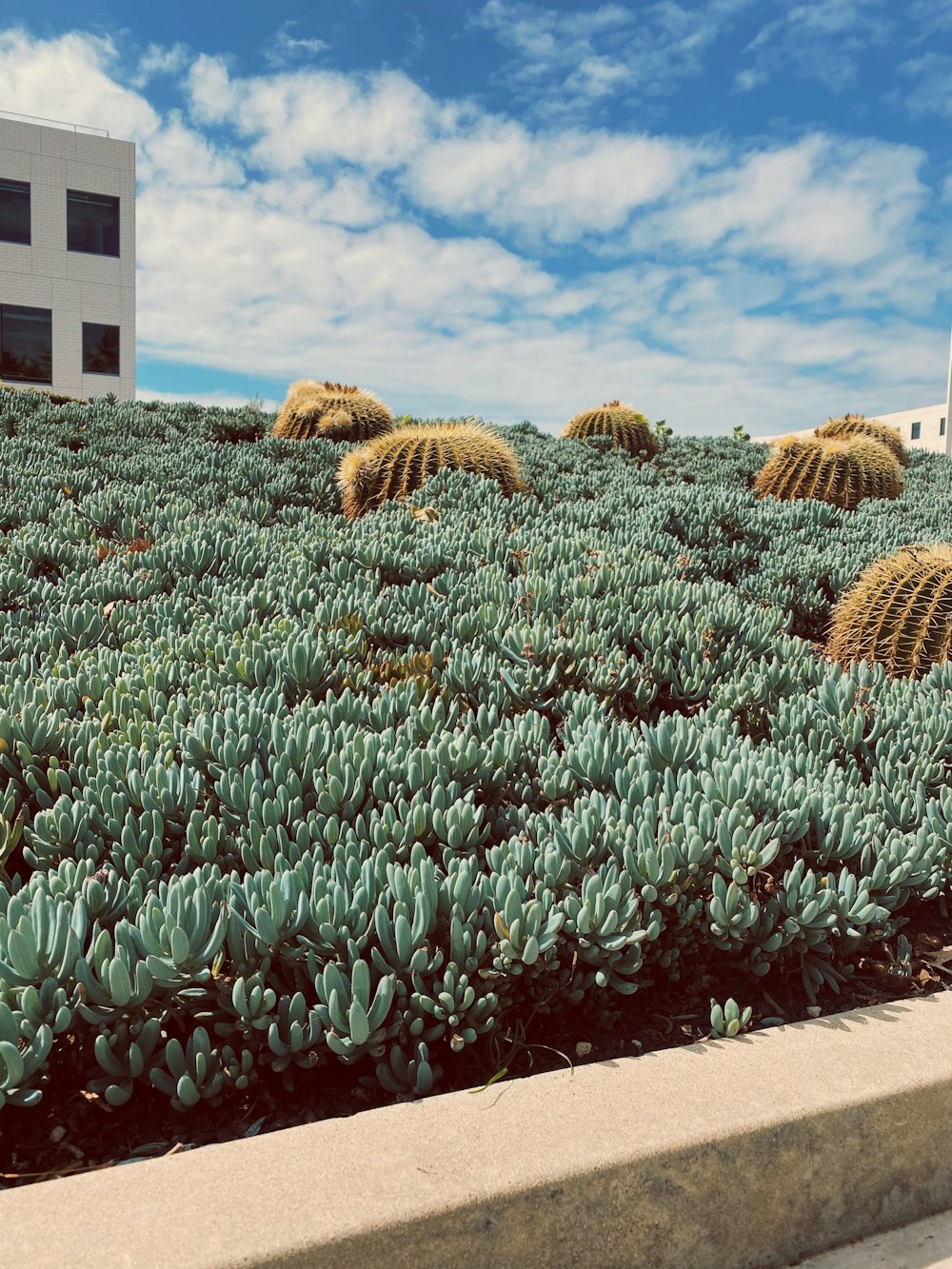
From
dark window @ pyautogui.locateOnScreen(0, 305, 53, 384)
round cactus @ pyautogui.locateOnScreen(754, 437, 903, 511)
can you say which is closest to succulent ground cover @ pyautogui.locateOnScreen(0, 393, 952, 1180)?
round cactus @ pyautogui.locateOnScreen(754, 437, 903, 511)

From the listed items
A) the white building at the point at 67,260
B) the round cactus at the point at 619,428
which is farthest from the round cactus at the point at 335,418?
the white building at the point at 67,260

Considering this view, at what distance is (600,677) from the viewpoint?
3916 millimetres

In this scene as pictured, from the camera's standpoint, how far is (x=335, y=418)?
39.3ft

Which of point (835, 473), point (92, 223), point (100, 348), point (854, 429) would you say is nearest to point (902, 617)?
point (835, 473)

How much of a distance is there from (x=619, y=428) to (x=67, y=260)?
23612 millimetres

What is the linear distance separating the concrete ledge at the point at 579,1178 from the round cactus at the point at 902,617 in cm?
290

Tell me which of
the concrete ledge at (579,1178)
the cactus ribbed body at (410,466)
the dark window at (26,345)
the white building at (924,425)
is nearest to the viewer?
the concrete ledge at (579,1178)

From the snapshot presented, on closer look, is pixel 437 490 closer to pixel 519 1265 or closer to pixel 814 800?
pixel 814 800

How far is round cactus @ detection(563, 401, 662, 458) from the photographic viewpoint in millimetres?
13922

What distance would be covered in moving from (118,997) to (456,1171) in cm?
85

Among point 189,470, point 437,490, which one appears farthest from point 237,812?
point 189,470

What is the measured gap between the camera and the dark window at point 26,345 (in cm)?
2889

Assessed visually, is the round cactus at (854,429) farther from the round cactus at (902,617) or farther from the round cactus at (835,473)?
the round cactus at (902,617)

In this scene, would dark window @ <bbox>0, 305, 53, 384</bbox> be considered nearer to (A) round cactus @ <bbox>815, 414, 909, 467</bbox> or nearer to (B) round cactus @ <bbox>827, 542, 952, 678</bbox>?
(A) round cactus @ <bbox>815, 414, 909, 467</bbox>
